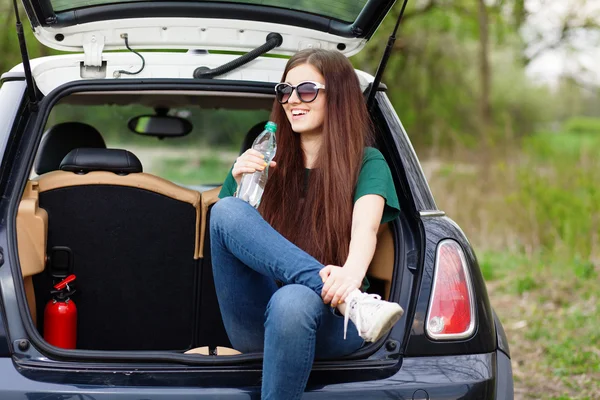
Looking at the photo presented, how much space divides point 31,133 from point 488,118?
9.11 m

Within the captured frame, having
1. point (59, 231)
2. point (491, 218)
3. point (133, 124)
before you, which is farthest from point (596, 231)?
point (59, 231)

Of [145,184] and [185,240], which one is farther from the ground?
[145,184]

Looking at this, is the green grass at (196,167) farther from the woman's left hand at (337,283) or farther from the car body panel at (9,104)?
the woman's left hand at (337,283)

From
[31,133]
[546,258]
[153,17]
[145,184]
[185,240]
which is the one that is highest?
[153,17]

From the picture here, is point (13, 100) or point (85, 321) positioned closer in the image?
point (13, 100)

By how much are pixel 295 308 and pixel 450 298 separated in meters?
0.49

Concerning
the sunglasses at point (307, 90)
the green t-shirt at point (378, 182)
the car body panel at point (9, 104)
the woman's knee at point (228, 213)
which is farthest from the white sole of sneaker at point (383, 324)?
the car body panel at point (9, 104)

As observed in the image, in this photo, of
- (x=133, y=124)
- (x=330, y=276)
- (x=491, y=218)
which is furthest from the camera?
(x=491, y=218)

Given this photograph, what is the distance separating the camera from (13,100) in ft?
8.32

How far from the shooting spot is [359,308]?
2.10 meters

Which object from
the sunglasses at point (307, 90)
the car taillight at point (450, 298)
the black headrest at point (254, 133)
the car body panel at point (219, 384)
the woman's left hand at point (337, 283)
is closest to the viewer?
the car body panel at point (219, 384)

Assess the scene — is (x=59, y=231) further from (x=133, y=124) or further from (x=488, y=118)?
(x=488, y=118)

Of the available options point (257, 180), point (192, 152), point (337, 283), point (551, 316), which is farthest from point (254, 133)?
point (192, 152)

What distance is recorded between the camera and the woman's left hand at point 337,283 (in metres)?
2.14
